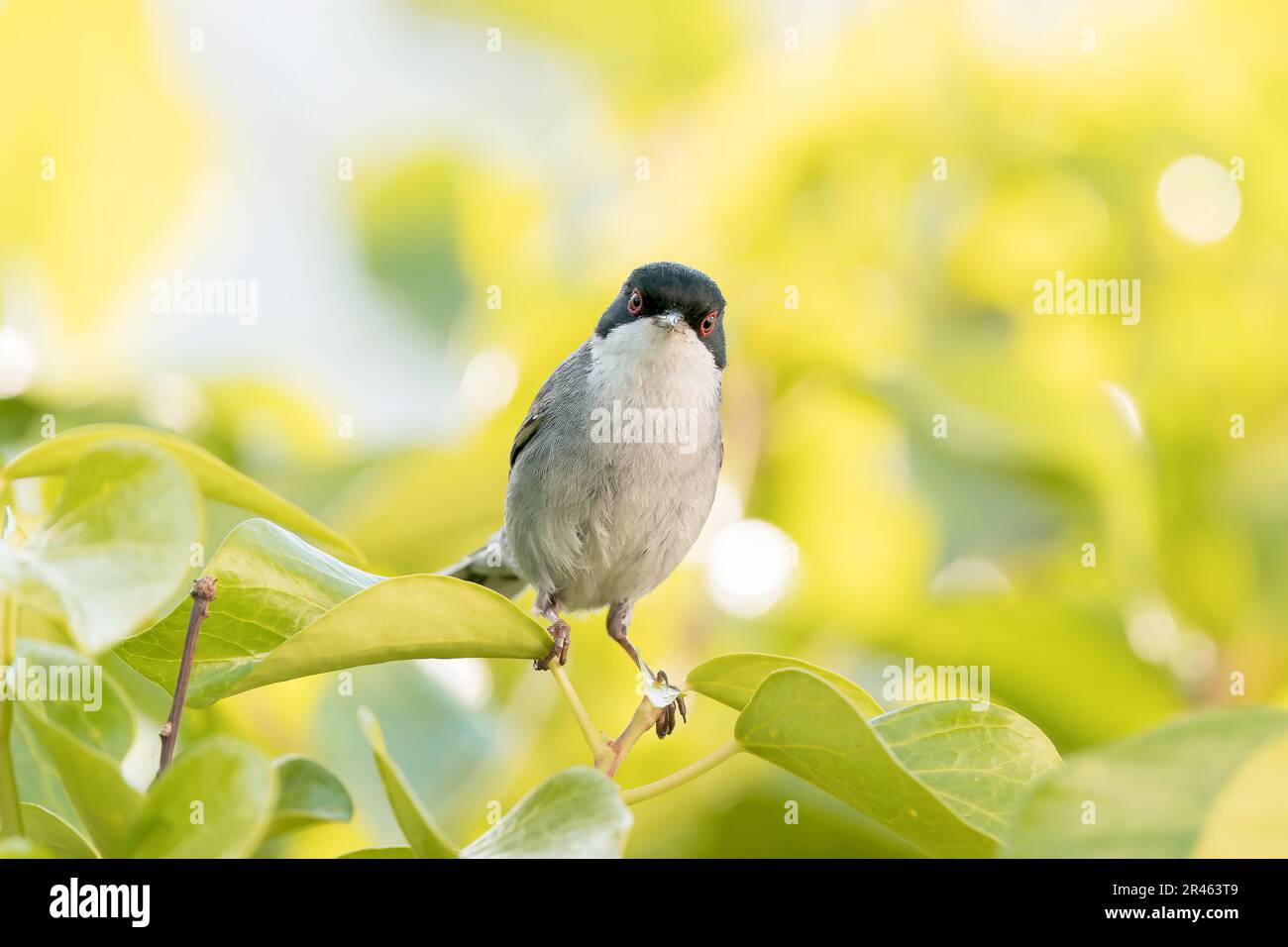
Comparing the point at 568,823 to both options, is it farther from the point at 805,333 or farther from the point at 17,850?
the point at 805,333

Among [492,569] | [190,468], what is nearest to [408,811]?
[190,468]

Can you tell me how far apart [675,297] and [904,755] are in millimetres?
1493

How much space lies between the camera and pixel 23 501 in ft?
6.62

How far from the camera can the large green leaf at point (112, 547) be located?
3.18ft

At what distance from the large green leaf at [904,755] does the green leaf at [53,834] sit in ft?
2.29

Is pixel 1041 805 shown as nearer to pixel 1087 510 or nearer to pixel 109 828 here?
pixel 109 828

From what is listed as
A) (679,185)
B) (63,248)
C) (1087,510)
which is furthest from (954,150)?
(63,248)

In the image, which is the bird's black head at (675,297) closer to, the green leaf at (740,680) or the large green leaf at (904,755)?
the green leaf at (740,680)

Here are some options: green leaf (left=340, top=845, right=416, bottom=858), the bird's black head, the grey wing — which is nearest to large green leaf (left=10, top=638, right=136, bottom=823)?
green leaf (left=340, top=845, right=416, bottom=858)

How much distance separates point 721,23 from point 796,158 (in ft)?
2.50

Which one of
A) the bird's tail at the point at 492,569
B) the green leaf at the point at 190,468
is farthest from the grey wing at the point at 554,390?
the green leaf at the point at 190,468

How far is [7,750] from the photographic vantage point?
3.73 feet

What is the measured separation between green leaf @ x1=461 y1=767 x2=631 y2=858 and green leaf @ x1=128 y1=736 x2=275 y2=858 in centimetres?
23
